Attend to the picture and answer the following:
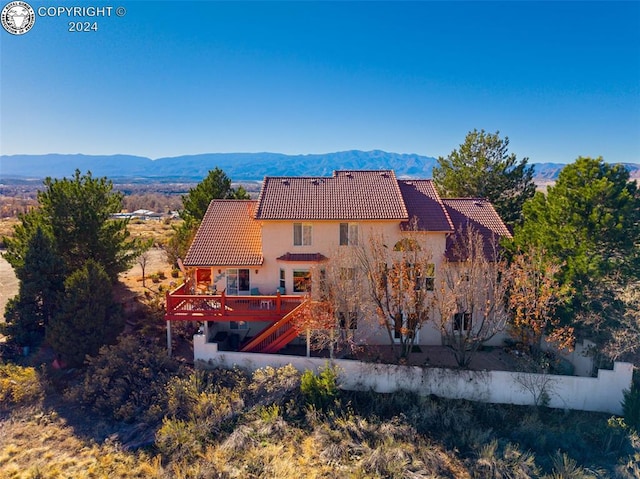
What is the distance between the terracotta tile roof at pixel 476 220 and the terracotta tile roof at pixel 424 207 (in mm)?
1325

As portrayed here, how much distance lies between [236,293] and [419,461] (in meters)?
12.2

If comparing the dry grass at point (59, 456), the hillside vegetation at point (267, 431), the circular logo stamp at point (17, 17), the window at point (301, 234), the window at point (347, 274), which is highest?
the circular logo stamp at point (17, 17)

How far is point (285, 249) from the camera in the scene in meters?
20.8

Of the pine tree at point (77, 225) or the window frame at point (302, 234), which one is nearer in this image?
the window frame at point (302, 234)

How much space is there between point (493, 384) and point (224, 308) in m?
12.7

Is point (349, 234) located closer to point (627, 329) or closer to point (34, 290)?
point (627, 329)

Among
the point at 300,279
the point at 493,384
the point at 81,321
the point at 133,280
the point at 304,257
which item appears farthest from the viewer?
the point at 133,280

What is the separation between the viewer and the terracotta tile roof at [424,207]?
20234mm

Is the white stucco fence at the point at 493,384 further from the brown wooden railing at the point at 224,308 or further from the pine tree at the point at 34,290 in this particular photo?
the pine tree at the point at 34,290

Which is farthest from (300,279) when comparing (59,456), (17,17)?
(17,17)

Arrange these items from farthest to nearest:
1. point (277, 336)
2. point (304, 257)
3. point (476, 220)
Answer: point (476, 220), point (304, 257), point (277, 336)

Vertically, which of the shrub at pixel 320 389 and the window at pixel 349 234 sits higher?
the window at pixel 349 234

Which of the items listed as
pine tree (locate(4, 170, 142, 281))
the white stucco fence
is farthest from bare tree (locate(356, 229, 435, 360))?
pine tree (locate(4, 170, 142, 281))

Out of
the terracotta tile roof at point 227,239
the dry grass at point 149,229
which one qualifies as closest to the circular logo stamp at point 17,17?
the terracotta tile roof at point 227,239
